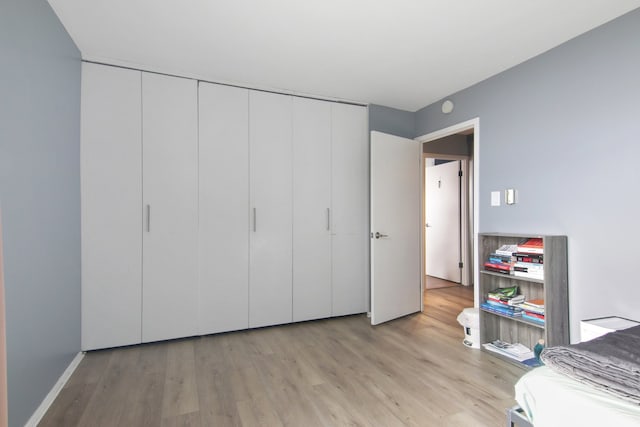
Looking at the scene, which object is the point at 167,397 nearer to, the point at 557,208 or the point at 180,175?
the point at 180,175

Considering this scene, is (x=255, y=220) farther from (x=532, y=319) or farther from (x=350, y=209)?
(x=532, y=319)

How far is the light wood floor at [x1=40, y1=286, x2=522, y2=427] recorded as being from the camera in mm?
1781

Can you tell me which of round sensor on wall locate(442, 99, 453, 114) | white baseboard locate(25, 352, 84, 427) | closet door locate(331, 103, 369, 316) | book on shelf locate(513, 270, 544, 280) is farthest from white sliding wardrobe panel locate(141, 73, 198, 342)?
book on shelf locate(513, 270, 544, 280)

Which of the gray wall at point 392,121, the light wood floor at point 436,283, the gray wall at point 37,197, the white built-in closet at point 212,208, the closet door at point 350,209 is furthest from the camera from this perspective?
the light wood floor at point 436,283

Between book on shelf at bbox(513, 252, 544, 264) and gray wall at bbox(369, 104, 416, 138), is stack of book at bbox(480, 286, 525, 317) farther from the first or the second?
gray wall at bbox(369, 104, 416, 138)

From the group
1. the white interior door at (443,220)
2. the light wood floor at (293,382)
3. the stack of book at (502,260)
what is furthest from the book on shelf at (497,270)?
the white interior door at (443,220)

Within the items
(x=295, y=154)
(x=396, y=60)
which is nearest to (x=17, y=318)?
(x=295, y=154)

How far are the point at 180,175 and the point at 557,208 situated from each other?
3154 millimetres

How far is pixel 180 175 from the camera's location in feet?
9.36

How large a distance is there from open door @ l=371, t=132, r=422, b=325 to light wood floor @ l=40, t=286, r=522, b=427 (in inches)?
18.2

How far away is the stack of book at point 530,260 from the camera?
7.63 ft

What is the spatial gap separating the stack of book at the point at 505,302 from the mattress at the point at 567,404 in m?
1.48

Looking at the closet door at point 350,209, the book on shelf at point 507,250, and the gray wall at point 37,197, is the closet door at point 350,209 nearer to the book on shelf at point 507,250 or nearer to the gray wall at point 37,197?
the book on shelf at point 507,250

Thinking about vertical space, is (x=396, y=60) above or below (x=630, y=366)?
above
